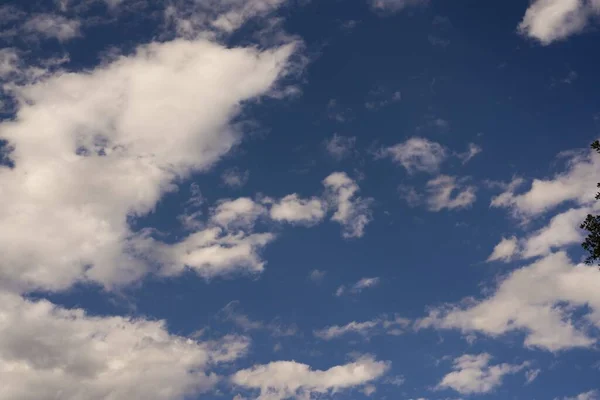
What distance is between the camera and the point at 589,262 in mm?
42469

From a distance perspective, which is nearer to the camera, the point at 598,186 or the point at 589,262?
the point at 598,186

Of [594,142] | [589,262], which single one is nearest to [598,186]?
[594,142]

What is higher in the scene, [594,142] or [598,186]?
[594,142]

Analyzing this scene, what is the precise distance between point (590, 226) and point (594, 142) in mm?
8327

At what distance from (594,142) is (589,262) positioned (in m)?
12.0

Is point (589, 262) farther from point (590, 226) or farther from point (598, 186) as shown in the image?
point (598, 186)

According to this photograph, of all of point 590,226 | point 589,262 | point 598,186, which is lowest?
point 589,262

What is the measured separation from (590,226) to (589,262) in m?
3.66

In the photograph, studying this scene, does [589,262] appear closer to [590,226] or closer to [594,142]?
[590,226]

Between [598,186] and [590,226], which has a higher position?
[598,186]

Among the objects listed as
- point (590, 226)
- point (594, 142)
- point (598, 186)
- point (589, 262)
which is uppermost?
point (594, 142)

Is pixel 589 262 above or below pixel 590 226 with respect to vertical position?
below

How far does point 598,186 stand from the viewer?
39.9 m

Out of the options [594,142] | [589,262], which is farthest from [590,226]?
[594,142]
